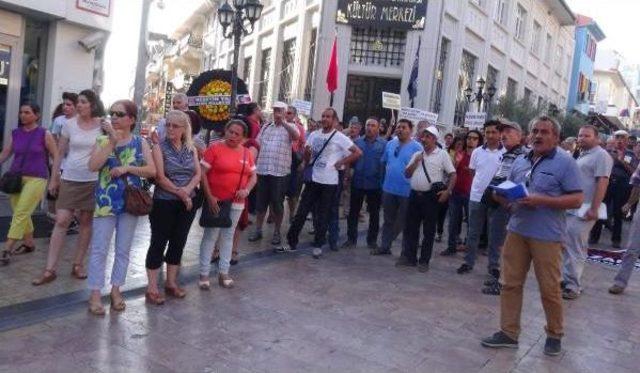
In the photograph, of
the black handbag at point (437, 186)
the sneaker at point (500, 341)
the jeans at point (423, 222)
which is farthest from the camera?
the jeans at point (423, 222)

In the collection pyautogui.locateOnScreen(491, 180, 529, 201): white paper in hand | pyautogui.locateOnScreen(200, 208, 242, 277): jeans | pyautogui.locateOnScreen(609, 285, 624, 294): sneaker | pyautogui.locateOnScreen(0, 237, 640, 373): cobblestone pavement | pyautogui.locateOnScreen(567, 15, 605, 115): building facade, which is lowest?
pyautogui.locateOnScreen(0, 237, 640, 373): cobblestone pavement

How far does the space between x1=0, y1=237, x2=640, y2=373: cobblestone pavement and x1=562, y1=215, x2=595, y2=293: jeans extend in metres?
0.30

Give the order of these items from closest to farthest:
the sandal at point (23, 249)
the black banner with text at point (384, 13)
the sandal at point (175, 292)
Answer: the sandal at point (175, 292), the sandal at point (23, 249), the black banner with text at point (384, 13)

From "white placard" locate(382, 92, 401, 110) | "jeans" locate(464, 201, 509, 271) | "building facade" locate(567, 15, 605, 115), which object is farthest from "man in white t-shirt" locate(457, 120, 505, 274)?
"building facade" locate(567, 15, 605, 115)

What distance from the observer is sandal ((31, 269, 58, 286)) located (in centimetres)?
555

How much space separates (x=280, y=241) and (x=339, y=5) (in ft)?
38.8

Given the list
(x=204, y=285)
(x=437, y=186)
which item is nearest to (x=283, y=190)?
(x=437, y=186)

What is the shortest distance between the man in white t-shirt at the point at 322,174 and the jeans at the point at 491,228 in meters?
1.64

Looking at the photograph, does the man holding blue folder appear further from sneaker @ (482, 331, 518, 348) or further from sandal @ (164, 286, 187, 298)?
sandal @ (164, 286, 187, 298)

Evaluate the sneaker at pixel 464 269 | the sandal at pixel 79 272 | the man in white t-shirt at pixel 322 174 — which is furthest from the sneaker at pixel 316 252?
the sandal at pixel 79 272

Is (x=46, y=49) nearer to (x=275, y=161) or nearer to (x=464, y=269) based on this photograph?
(x=275, y=161)

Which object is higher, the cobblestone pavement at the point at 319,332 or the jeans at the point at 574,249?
the jeans at the point at 574,249

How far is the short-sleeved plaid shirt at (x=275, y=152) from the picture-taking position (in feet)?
26.3

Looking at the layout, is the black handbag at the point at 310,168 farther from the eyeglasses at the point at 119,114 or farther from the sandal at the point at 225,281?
the eyeglasses at the point at 119,114
